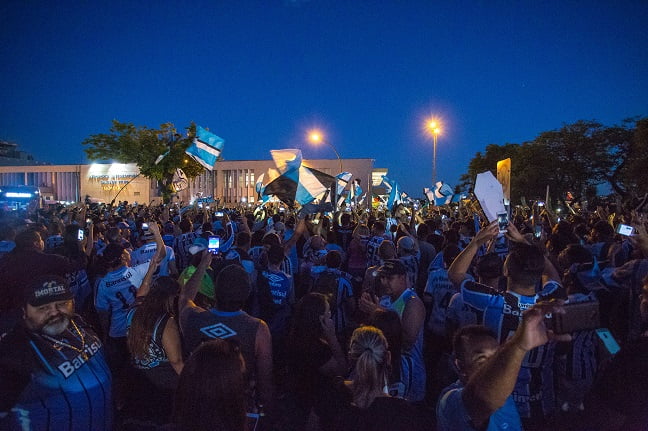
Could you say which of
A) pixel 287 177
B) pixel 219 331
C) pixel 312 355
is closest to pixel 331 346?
pixel 312 355

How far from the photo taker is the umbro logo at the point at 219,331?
3.43 metres

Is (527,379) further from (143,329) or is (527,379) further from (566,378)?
(143,329)

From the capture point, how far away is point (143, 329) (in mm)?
3457

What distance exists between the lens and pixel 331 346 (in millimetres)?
3488

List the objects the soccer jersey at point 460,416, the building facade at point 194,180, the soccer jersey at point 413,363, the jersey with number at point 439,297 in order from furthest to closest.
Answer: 1. the building facade at point 194,180
2. the jersey with number at point 439,297
3. the soccer jersey at point 413,363
4. the soccer jersey at point 460,416

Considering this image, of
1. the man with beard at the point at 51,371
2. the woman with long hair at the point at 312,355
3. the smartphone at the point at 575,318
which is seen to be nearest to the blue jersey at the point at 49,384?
the man with beard at the point at 51,371

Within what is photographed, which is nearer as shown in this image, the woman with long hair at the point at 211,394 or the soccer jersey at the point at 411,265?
the woman with long hair at the point at 211,394

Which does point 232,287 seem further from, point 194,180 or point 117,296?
point 194,180

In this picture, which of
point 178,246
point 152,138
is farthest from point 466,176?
point 178,246

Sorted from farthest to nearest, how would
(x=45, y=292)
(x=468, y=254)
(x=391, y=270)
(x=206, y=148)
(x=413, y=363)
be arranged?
(x=206, y=148), (x=391, y=270), (x=413, y=363), (x=468, y=254), (x=45, y=292)

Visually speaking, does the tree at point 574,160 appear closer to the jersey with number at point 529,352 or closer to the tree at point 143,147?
the tree at point 143,147

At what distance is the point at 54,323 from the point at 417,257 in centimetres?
519

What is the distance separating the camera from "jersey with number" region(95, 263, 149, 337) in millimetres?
4770

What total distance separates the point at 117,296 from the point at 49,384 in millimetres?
2239
